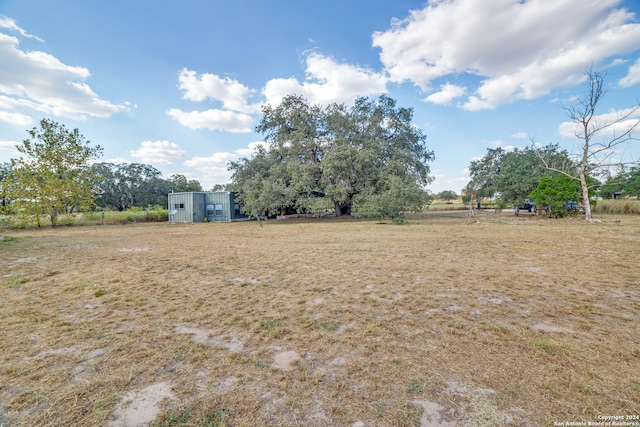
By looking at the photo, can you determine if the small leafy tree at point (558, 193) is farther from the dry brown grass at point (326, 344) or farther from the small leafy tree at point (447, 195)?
the small leafy tree at point (447, 195)

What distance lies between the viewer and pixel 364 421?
158 centimetres

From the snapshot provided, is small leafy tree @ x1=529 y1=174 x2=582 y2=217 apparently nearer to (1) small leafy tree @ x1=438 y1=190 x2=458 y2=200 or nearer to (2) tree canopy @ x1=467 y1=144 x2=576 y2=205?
(2) tree canopy @ x1=467 y1=144 x2=576 y2=205

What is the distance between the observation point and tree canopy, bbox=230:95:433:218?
57.1 feet

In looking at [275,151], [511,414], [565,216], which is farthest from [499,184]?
[511,414]

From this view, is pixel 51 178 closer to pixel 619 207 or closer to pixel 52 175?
pixel 52 175

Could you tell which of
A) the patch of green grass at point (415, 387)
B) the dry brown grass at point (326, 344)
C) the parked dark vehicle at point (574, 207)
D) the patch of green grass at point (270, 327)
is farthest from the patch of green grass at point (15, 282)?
the parked dark vehicle at point (574, 207)

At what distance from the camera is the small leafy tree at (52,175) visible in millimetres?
15695

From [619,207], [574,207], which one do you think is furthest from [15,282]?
[619,207]

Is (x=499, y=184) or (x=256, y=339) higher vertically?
(x=499, y=184)

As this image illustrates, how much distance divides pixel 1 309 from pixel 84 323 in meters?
→ 1.45

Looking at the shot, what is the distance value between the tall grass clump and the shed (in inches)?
1063

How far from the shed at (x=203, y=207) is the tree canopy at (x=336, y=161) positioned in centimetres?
162

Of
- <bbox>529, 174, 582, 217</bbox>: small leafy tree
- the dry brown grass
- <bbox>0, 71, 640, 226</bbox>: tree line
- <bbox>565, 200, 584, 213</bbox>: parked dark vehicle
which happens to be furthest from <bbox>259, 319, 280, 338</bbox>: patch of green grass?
<bbox>565, 200, 584, 213</bbox>: parked dark vehicle

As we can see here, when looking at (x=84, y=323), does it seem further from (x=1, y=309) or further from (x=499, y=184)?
(x=499, y=184)
